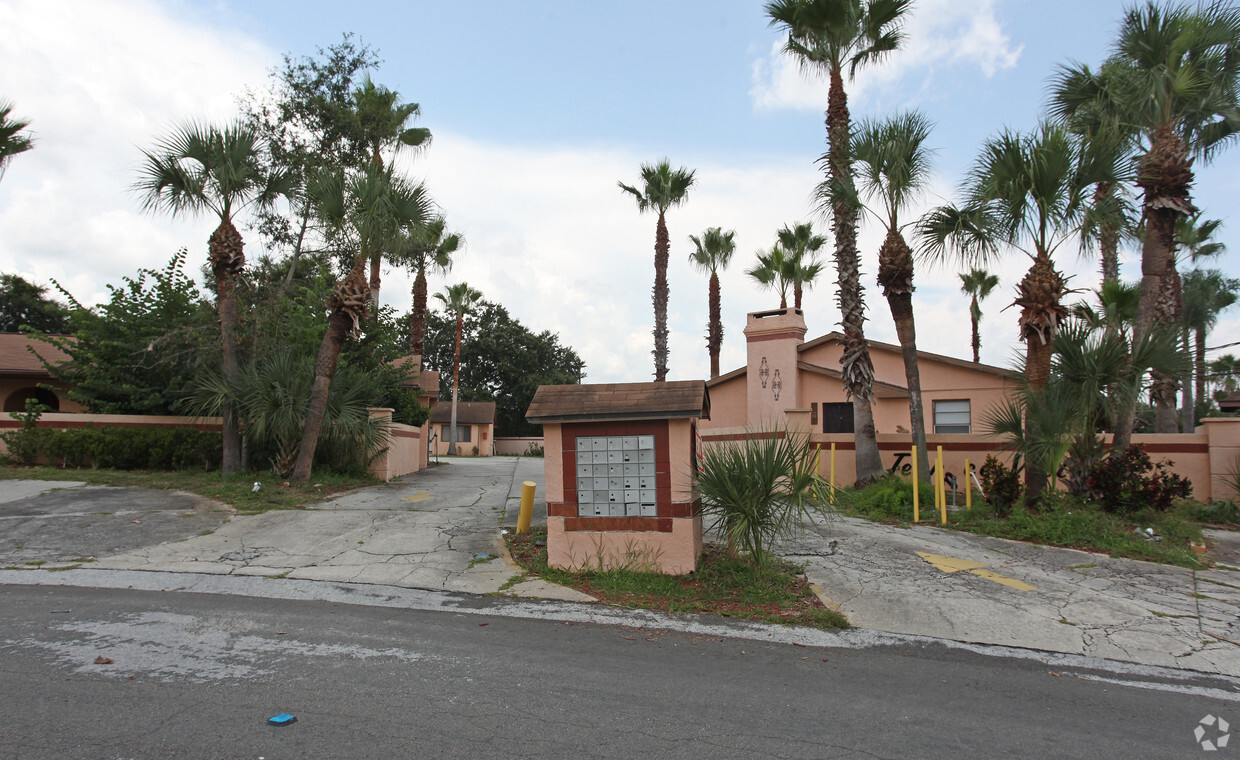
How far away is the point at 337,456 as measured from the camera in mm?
16797

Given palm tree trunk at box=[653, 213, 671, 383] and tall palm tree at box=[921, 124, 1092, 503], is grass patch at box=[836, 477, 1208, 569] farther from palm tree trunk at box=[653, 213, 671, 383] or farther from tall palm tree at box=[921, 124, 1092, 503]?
palm tree trunk at box=[653, 213, 671, 383]

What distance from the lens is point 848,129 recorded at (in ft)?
51.6

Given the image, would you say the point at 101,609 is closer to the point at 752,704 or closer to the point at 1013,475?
the point at 752,704

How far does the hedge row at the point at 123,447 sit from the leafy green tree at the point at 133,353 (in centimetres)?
89

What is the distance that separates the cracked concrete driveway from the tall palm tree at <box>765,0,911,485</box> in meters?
5.03

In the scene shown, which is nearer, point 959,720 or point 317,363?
point 959,720

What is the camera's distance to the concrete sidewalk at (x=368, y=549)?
8664 mm

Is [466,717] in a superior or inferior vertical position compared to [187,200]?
inferior

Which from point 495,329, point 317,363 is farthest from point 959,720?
point 495,329

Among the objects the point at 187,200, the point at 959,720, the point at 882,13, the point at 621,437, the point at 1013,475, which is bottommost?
the point at 959,720

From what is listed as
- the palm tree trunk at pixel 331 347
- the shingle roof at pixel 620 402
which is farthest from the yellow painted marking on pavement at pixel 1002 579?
the palm tree trunk at pixel 331 347

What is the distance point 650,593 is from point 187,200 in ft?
43.3

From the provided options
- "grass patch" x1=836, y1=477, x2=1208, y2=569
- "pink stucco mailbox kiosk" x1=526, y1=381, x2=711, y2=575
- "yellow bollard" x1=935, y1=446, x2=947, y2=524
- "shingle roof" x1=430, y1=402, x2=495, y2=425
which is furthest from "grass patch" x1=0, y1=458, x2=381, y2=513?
"shingle roof" x1=430, y1=402, x2=495, y2=425

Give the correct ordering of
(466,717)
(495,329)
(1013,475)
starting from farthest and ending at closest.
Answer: (495,329) < (1013,475) < (466,717)
